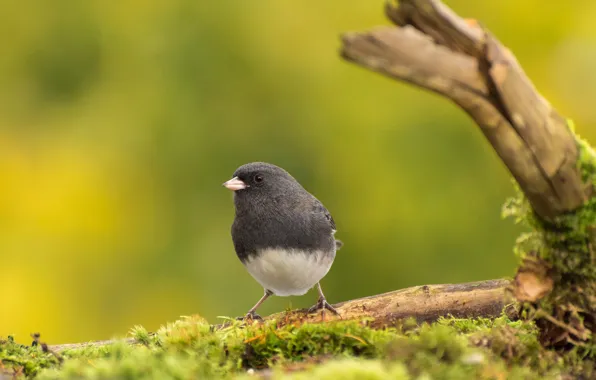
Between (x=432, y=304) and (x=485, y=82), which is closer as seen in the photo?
(x=485, y=82)

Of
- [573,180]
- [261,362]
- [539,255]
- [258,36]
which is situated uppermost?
[258,36]

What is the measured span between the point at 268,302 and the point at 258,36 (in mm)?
2736

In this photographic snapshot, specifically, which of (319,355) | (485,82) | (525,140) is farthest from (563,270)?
(319,355)

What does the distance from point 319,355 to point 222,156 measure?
17.2 feet

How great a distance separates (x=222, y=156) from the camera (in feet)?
24.7

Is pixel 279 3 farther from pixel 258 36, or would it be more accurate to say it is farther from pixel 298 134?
pixel 298 134

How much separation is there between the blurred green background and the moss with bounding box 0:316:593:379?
3.98 m

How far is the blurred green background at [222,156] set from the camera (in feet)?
22.4

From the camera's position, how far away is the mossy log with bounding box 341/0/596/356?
6.52ft

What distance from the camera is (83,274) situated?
280 inches

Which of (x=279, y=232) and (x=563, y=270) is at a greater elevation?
(x=279, y=232)

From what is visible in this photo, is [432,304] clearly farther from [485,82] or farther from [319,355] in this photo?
[485,82]

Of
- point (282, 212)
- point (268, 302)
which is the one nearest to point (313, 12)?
point (268, 302)

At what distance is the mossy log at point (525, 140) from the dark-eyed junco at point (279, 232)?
1.19 m
